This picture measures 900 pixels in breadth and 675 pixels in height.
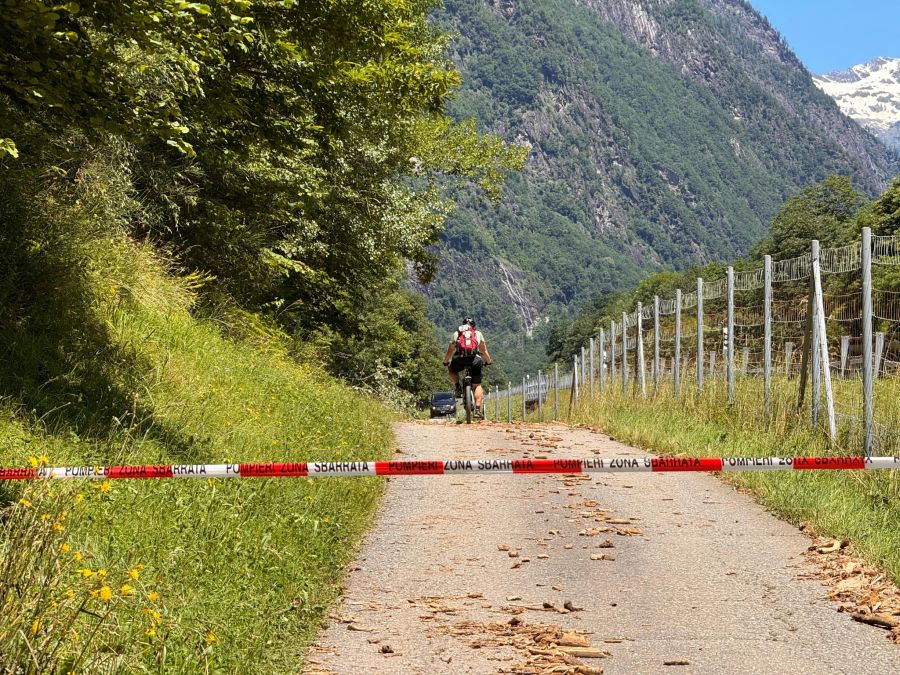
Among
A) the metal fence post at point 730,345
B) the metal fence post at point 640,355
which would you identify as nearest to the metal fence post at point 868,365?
the metal fence post at point 730,345

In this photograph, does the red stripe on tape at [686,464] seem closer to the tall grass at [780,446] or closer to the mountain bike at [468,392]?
the tall grass at [780,446]

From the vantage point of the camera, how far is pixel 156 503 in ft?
20.6

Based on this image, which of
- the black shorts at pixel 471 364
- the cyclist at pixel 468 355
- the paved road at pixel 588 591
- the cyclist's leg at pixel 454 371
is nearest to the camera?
the paved road at pixel 588 591

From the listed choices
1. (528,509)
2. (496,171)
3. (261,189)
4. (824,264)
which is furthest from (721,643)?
(496,171)

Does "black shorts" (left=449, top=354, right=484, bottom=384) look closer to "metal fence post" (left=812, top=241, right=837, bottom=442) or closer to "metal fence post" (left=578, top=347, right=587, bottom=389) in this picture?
"metal fence post" (left=812, top=241, right=837, bottom=442)

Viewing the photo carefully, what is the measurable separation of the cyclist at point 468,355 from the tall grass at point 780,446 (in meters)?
2.50

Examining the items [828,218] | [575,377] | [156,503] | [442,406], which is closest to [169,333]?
[156,503]

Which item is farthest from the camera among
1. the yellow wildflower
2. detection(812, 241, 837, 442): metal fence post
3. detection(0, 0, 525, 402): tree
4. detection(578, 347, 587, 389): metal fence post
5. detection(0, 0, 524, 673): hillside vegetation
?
detection(578, 347, 587, 389): metal fence post

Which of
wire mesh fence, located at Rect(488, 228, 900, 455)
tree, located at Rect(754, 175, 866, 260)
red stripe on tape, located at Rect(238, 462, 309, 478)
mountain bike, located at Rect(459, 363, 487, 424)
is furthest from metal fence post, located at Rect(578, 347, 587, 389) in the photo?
tree, located at Rect(754, 175, 866, 260)

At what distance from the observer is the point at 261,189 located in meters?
16.6

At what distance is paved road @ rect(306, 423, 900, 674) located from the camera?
5.28 meters

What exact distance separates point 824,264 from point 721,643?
26.2 ft

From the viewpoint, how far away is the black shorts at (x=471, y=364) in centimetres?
1927

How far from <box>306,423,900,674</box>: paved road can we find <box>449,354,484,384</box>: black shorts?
27.9 ft
